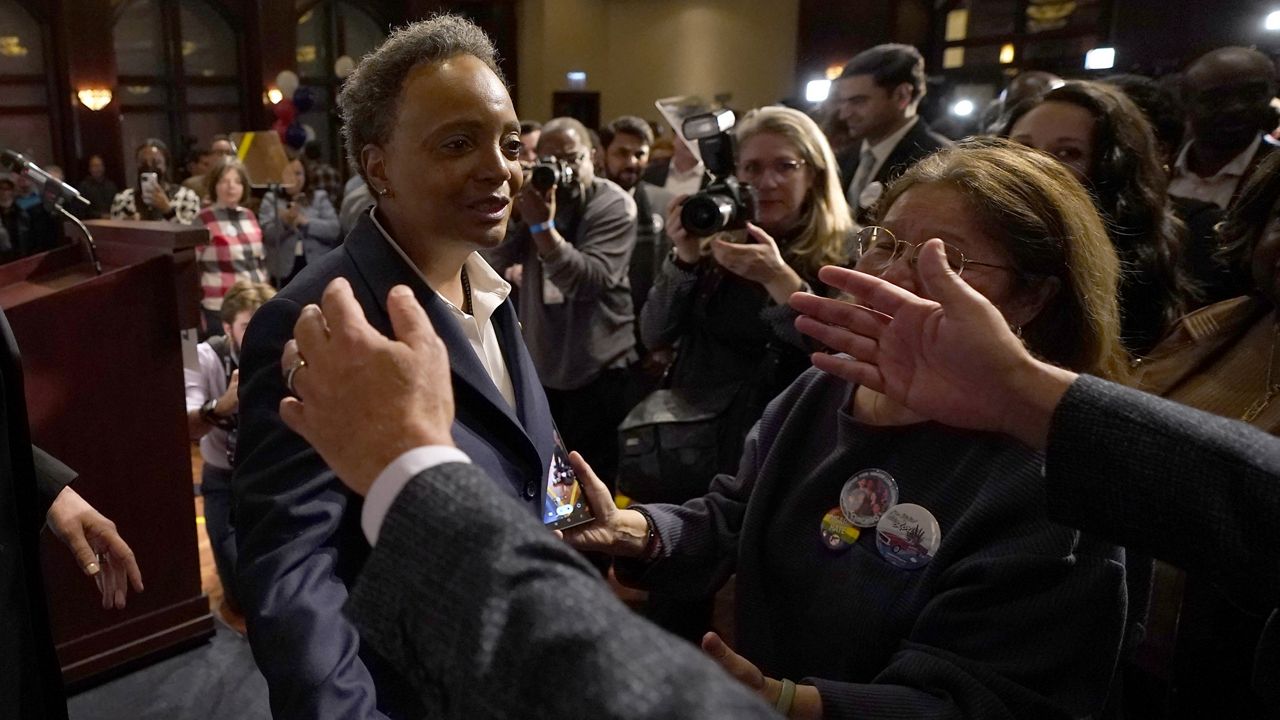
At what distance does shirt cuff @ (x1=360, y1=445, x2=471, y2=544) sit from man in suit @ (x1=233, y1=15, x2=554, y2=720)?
0.35 meters

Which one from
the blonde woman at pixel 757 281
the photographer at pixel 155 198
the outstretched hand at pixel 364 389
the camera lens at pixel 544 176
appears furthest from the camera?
the photographer at pixel 155 198

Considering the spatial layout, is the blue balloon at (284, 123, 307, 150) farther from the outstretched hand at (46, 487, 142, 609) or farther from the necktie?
the outstretched hand at (46, 487, 142, 609)

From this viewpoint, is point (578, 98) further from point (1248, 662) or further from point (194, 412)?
point (1248, 662)

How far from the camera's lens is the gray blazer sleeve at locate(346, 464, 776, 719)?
510mm

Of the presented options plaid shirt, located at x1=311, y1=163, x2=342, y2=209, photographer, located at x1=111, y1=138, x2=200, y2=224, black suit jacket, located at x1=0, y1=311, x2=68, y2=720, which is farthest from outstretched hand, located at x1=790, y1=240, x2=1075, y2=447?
plaid shirt, located at x1=311, y1=163, x2=342, y2=209

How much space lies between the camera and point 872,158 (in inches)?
117

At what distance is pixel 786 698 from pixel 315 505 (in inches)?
22.4

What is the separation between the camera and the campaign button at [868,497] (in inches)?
40.7

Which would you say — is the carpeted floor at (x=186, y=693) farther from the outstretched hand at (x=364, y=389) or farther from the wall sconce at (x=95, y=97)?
the wall sconce at (x=95, y=97)

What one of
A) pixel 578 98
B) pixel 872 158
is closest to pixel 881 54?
pixel 872 158

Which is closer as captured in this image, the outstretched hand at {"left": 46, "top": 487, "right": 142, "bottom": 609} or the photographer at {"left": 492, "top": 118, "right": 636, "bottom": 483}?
the outstretched hand at {"left": 46, "top": 487, "right": 142, "bottom": 609}

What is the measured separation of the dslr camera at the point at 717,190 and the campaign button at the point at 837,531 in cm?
110

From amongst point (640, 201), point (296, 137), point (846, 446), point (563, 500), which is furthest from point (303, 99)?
point (846, 446)

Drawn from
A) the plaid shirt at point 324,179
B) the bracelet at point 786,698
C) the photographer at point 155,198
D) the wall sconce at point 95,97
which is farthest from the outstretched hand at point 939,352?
the wall sconce at point 95,97
